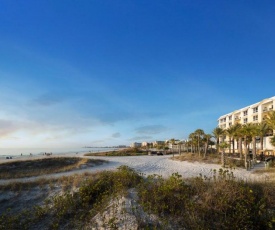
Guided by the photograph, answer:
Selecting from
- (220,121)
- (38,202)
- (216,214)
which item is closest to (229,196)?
(216,214)

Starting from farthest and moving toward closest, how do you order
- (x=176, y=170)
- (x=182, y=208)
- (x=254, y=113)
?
1. (x=254, y=113)
2. (x=176, y=170)
3. (x=182, y=208)

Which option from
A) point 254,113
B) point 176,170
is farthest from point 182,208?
point 254,113

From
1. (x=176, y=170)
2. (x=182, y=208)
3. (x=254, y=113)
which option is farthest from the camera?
(x=254, y=113)

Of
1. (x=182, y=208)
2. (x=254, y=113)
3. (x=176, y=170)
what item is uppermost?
(x=254, y=113)

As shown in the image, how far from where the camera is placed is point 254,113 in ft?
167

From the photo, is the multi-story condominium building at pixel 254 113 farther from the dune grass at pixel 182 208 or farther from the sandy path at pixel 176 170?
the dune grass at pixel 182 208

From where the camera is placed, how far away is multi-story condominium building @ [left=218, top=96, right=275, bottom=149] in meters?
45.7

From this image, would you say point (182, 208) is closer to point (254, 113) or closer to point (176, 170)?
point (176, 170)

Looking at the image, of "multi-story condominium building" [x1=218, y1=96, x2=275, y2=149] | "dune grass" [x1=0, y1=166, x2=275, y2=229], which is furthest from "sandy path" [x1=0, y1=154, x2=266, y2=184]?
"multi-story condominium building" [x1=218, y1=96, x2=275, y2=149]

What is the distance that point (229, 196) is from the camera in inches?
240

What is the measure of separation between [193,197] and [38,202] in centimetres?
661

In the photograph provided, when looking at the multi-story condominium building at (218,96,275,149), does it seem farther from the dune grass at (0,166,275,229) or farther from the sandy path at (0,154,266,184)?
the dune grass at (0,166,275,229)

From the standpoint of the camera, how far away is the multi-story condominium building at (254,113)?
45688 millimetres

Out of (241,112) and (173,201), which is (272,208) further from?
(241,112)
